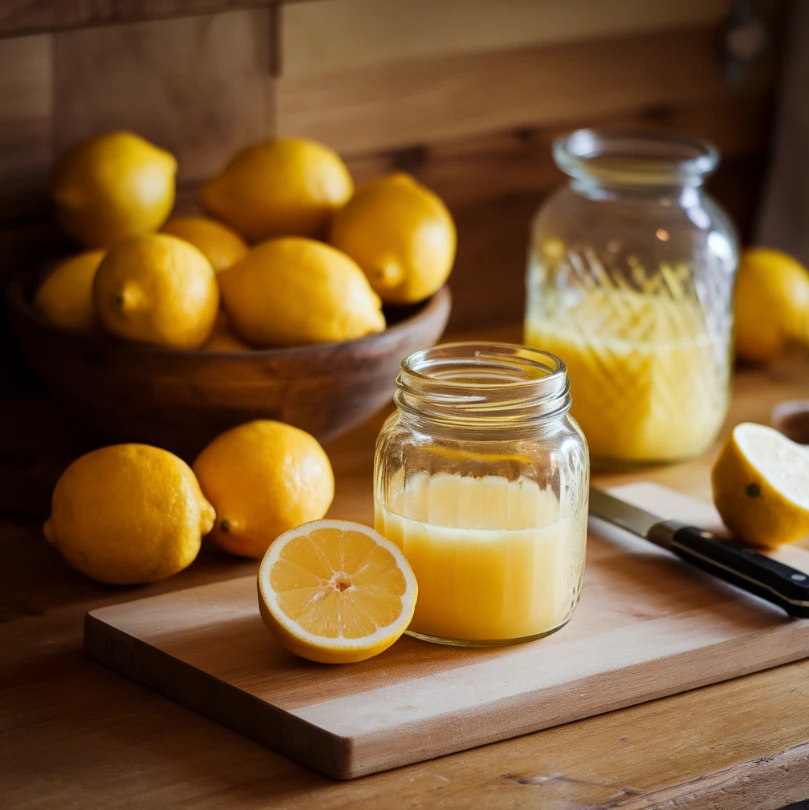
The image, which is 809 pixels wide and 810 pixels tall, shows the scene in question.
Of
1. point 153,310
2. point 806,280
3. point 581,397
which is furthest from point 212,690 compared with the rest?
point 806,280

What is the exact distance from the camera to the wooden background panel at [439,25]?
1388 millimetres

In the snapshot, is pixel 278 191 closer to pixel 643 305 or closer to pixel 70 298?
pixel 70 298

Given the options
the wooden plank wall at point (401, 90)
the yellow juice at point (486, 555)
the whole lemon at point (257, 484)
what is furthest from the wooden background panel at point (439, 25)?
the yellow juice at point (486, 555)

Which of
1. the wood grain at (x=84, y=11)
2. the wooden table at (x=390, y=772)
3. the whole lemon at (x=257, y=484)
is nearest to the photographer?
the wooden table at (x=390, y=772)

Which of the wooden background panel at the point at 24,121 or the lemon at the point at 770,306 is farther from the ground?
the wooden background panel at the point at 24,121

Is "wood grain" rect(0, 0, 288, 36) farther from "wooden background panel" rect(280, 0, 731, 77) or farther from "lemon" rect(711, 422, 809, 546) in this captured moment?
"lemon" rect(711, 422, 809, 546)

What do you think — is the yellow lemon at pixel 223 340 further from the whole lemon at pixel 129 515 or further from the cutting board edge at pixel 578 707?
the cutting board edge at pixel 578 707

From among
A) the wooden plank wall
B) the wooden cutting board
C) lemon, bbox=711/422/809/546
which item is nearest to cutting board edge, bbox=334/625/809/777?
the wooden cutting board

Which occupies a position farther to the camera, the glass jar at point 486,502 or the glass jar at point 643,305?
the glass jar at point 643,305

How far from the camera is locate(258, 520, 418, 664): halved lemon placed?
0.80 metres

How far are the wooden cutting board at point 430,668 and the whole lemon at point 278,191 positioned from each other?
1.36 feet

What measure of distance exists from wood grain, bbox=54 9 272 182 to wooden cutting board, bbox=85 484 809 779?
23.5 inches

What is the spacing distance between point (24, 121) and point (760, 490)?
81 centimetres

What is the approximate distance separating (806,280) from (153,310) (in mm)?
883
